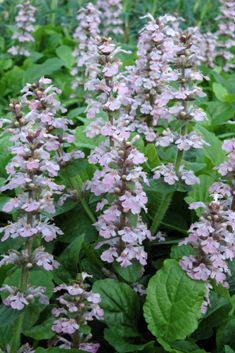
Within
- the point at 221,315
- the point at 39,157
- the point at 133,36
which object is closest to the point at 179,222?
the point at 221,315

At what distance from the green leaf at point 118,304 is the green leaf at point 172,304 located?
0.13 m

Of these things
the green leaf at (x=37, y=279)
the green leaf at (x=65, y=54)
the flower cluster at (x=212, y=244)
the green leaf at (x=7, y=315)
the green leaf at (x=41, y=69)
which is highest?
the flower cluster at (x=212, y=244)

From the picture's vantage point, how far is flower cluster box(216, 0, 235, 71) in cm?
637

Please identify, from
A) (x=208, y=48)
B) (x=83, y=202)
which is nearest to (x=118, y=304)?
(x=83, y=202)

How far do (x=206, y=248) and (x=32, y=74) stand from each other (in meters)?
3.60

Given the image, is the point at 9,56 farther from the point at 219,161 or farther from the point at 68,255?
the point at 68,255

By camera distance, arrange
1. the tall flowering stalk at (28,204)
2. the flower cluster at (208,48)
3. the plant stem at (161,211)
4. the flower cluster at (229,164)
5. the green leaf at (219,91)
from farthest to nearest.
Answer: the flower cluster at (208,48), the green leaf at (219,91), the plant stem at (161,211), the flower cluster at (229,164), the tall flowering stalk at (28,204)

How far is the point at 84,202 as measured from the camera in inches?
133

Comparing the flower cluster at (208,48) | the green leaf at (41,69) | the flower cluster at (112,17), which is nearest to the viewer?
the green leaf at (41,69)

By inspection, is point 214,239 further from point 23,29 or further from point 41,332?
point 23,29

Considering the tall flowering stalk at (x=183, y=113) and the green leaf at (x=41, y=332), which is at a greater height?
the tall flowering stalk at (x=183, y=113)

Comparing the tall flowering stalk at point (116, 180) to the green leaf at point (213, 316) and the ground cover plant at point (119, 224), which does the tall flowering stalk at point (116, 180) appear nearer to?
the ground cover plant at point (119, 224)

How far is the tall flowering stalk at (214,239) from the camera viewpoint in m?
2.64

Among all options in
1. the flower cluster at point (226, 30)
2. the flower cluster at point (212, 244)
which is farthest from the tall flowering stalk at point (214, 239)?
the flower cluster at point (226, 30)
